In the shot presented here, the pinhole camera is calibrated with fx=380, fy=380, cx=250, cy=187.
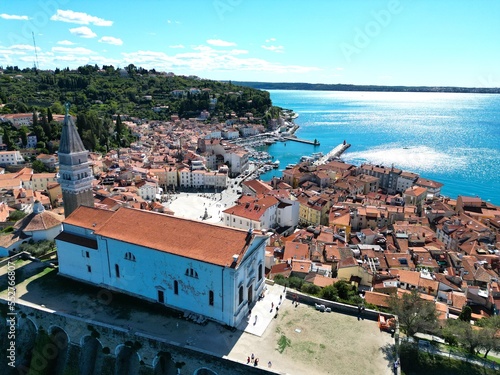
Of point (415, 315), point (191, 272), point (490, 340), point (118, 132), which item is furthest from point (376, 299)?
point (118, 132)

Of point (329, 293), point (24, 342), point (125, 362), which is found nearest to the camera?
point (125, 362)

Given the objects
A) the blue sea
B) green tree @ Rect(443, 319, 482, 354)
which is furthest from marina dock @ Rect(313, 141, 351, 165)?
green tree @ Rect(443, 319, 482, 354)

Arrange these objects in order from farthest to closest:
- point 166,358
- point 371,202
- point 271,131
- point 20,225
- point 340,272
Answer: point 271,131
point 371,202
point 340,272
point 20,225
point 166,358

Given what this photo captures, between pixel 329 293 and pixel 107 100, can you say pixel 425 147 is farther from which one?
pixel 329 293

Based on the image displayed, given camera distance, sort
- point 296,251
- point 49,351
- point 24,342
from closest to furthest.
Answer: point 49,351 → point 24,342 → point 296,251

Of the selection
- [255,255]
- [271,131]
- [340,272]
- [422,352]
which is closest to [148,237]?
[255,255]

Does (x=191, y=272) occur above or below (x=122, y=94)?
below

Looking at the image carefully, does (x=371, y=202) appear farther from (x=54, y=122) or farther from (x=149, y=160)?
(x=54, y=122)
